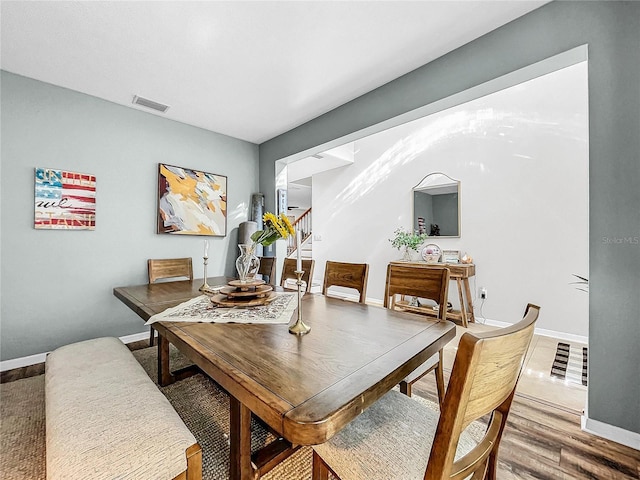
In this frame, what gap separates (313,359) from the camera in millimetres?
923

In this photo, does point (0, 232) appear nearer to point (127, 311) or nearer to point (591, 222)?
point (127, 311)

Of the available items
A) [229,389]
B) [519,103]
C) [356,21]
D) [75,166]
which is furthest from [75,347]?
[519,103]

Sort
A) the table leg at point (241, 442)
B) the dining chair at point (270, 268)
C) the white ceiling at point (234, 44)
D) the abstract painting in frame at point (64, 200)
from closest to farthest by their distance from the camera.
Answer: the table leg at point (241, 442)
the white ceiling at point (234, 44)
the abstract painting in frame at point (64, 200)
the dining chair at point (270, 268)

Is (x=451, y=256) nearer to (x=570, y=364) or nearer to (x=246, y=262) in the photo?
(x=570, y=364)

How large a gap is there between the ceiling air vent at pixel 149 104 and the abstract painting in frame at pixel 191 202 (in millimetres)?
599

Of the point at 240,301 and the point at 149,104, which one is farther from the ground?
the point at 149,104

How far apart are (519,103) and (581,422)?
3481mm

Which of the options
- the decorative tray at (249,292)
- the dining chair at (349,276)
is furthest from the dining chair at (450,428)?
the decorative tray at (249,292)

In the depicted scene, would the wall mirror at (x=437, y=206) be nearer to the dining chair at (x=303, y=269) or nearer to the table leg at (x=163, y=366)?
the dining chair at (x=303, y=269)

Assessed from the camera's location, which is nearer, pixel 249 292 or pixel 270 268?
pixel 249 292

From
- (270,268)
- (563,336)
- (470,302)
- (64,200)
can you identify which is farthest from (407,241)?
(64,200)

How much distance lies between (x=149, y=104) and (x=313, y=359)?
327 cm

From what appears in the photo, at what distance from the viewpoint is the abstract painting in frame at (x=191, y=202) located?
3.21m

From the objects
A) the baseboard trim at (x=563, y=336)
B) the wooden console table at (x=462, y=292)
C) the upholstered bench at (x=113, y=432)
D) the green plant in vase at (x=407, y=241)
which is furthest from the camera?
the green plant in vase at (x=407, y=241)
